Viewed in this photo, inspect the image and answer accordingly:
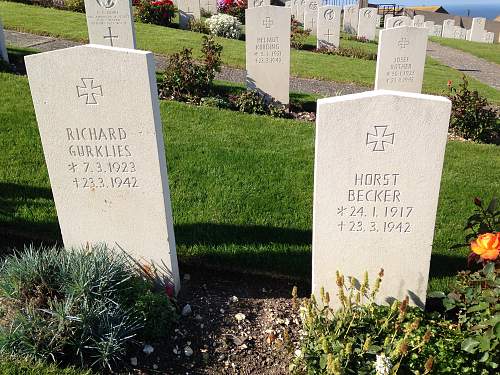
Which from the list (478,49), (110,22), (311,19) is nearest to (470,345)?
(110,22)

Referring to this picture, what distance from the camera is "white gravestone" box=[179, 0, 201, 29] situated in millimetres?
18594

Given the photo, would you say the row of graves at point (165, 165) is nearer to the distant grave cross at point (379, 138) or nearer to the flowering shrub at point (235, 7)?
the distant grave cross at point (379, 138)

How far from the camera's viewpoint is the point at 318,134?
312 cm

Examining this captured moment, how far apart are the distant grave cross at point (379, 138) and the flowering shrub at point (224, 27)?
1604 centimetres

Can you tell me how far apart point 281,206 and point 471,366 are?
2647 mm

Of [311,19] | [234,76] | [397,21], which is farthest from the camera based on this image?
[311,19]

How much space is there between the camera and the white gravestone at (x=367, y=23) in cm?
2172

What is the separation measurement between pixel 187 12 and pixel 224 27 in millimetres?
1831

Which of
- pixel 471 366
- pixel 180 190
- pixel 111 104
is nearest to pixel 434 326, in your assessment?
pixel 471 366

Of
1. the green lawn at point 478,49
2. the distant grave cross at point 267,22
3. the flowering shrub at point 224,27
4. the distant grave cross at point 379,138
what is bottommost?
the green lawn at point 478,49

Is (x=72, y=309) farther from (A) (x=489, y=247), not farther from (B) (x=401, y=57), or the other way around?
(B) (x=401, y=57)

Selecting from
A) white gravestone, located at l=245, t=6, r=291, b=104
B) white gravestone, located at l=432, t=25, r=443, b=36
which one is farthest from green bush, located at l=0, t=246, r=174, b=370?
white gravestone, located at l=432, t=25, r=443, b=36

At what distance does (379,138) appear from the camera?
3.10 m

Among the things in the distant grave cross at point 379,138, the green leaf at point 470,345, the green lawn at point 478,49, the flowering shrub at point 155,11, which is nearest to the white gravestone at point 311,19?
the flowering shrub at point 155,11
